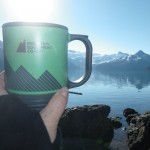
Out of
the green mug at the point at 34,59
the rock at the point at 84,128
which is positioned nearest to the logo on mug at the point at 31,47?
the green mug at the point at 34,59

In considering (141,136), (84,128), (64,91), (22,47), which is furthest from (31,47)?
(84,128)

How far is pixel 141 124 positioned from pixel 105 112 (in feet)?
13.7

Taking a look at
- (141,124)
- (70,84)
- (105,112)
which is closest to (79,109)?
(105,112)

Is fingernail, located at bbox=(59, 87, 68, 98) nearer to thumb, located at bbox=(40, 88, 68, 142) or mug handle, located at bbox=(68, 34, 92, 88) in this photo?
thumb, located at bbox=(40, 88, 68, 142)

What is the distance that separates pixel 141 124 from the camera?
24625 mm

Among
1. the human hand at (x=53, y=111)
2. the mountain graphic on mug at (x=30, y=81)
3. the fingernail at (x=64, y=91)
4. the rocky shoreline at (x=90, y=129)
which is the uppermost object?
the mountain graphic on mug at (x=30, y=81)

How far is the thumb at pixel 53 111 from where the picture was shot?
2334 mm

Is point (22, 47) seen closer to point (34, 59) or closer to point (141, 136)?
point (34, 59)

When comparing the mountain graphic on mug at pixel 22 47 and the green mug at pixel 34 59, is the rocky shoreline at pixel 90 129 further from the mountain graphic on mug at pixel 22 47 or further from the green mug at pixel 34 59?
the mountain graphic on mug at pixel 22 47

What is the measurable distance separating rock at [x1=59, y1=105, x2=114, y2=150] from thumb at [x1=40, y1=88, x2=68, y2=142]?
23.1m

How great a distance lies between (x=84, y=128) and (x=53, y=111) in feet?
79.2

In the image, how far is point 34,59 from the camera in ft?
8.07

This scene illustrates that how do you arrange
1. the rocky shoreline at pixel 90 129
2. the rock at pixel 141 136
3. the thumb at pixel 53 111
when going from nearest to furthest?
the thumb at pixel 53 111 → the rock at pixel 141 136 → the rocky shoreline at pixel 90 129

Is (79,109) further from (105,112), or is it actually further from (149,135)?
(149,135)
